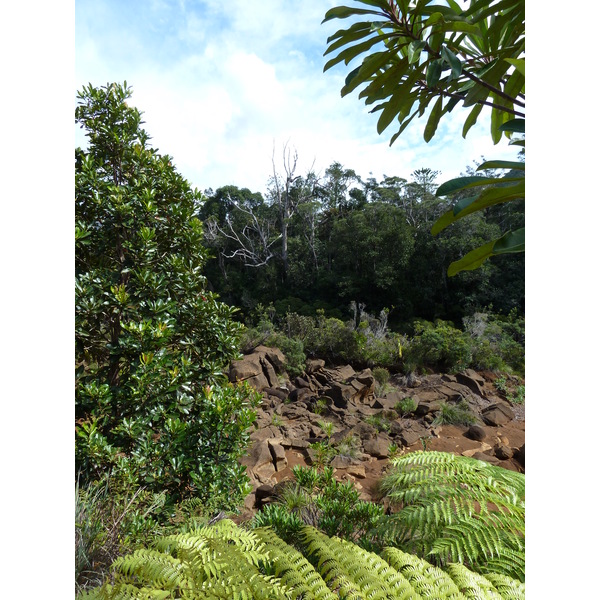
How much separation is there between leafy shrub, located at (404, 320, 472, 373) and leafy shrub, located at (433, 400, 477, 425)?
153 cm

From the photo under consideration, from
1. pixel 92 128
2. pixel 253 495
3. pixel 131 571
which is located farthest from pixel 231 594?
pixel 92 128

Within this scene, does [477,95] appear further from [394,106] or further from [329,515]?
[329,515]

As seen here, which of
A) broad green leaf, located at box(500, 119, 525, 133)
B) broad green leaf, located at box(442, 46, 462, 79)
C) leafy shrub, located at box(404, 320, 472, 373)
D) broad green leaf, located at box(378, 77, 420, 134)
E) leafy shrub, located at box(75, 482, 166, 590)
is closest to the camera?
broad green leaf, located at box(500, 119, 525, 133)

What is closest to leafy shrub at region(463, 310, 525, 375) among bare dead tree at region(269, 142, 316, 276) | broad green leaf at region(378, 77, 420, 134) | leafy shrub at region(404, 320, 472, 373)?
leafy shrub at region(404, 320, 472, 373)

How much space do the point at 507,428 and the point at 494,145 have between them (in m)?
3.67

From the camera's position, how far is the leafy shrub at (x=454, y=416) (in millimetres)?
4133

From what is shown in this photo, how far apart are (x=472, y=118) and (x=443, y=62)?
0.39 metres

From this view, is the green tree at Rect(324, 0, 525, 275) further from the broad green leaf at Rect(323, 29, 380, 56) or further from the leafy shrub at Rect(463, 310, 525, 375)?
the leafy shrub at Rect(463, 310, 525, 375)

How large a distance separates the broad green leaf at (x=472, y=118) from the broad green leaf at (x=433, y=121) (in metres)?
0.13

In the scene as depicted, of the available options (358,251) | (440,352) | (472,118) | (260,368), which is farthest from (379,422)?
(358,251)

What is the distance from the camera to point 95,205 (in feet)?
5.89

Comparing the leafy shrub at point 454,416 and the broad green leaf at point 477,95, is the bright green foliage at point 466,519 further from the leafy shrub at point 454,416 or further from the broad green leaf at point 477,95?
the leafy shrub at point 454,416

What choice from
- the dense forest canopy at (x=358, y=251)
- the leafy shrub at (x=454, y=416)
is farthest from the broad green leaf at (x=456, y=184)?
the dense forest canopy at (x=358, y=251)

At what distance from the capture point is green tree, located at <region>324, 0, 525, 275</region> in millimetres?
816
